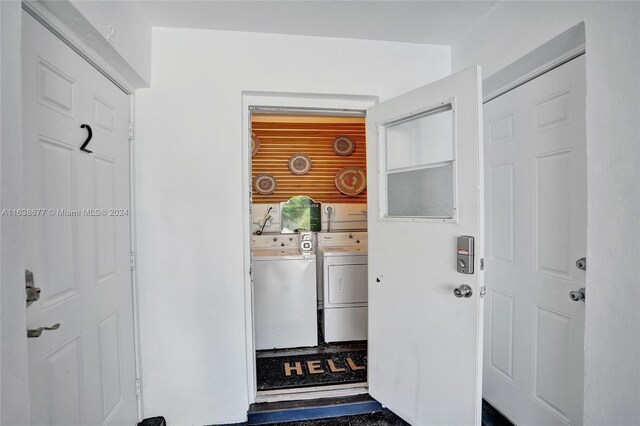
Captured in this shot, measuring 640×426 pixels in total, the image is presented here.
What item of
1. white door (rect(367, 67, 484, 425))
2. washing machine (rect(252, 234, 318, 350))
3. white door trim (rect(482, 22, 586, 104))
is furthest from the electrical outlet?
white door trim (rect(482, 22, 586, 104))

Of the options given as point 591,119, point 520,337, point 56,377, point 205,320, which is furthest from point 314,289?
point 591,119

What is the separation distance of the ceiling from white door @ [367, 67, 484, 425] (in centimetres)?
52

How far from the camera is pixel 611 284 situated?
1.09 meters

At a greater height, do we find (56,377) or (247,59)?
(247,59)

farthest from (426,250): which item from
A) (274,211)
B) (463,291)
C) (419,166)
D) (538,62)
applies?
(274,211)

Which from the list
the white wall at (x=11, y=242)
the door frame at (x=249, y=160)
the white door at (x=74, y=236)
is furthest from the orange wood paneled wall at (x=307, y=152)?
the white wall at (x=11, y=242)

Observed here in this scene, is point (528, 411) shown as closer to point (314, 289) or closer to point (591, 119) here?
point (591, 119)

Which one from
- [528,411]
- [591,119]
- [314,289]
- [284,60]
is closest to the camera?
[591,119]

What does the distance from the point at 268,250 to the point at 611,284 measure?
2576 millimetres

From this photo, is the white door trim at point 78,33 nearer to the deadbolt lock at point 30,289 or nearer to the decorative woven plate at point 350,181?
the deadbolt lock at point 30,289

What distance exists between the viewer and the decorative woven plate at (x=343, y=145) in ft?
12.2

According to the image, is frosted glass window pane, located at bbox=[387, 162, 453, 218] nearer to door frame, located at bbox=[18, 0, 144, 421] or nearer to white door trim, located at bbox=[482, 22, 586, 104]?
white door trim, located at bbox=[482, 22, 586, 104]

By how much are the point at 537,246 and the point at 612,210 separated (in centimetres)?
52

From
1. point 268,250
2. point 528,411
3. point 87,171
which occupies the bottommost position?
point 528,411
